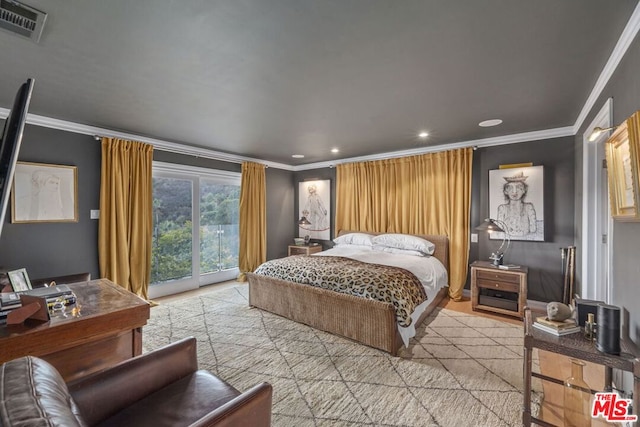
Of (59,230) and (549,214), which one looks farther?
(549,214)

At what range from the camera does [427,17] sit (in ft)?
5.09

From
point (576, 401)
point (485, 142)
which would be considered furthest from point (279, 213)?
point (576, 401)

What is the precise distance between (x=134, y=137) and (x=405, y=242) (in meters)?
4.22

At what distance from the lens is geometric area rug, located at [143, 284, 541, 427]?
1.84m

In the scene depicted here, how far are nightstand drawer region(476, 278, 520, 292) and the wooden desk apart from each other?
3.76 metres

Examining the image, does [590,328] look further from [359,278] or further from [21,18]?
[21,18]

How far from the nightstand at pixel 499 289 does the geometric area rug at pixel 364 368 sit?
0.97 feet

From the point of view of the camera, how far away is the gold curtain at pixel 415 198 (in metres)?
4.19

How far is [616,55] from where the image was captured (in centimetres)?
185

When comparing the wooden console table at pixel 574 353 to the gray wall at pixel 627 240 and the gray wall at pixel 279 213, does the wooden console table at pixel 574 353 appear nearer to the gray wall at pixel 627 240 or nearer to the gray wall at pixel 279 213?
the gray wall at pixel 627 240

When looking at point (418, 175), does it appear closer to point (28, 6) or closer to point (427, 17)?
point (427, 17)

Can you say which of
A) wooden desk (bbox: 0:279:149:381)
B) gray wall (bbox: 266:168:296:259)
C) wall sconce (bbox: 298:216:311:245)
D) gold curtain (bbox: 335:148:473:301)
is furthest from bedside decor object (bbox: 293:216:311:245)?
wooden desk (bbox: 0:279:149:381)

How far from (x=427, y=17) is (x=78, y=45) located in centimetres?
219

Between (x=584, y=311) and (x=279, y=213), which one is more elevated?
(x=279, y=213)
